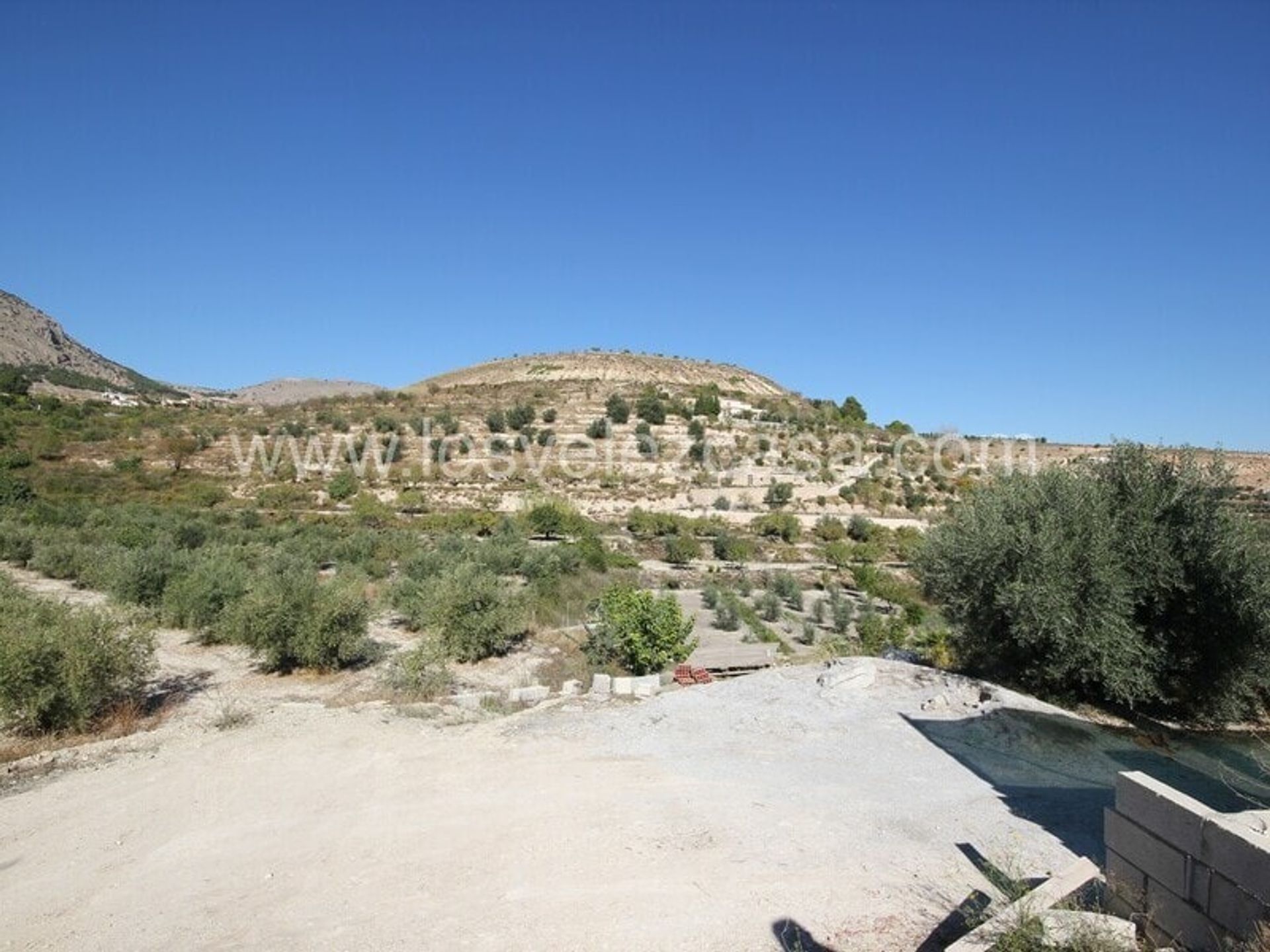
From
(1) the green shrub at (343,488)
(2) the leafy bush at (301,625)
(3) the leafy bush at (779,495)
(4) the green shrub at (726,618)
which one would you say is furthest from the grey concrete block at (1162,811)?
(1) the green shrub at (343,488)

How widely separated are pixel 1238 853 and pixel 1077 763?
559cm

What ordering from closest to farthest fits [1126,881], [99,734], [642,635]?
[1126,881]
[99,734]
[642,635]

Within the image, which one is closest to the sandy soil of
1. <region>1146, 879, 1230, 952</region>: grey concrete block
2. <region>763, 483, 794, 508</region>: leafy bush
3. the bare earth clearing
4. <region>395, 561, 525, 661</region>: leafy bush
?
the bare earth clearing

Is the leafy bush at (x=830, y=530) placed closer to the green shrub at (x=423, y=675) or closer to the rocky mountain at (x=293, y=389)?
the green shrub at (x=423, y=675)

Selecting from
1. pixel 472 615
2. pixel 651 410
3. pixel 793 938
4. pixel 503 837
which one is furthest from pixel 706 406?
pixel 793 938

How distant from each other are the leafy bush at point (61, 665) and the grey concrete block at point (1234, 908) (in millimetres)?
12643

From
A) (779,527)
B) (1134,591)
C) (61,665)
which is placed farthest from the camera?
(779,527)

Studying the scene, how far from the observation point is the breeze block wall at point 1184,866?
181 inches

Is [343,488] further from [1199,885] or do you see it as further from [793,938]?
[1199,885]

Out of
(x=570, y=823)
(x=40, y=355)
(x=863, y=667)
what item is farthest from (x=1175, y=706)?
(x=40, y=355)

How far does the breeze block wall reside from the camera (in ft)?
15.1

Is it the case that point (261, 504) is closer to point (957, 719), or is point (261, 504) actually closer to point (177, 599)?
point (177, 599)

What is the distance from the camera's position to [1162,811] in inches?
205

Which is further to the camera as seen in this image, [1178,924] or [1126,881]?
[1126,881]
